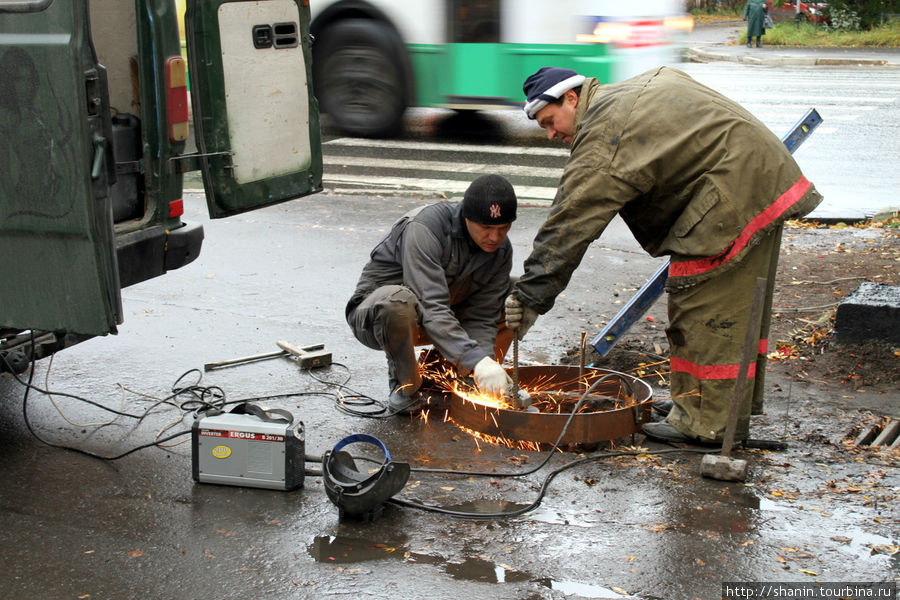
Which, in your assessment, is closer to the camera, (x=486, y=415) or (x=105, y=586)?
(x=105, y=586)

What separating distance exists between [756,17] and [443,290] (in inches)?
994

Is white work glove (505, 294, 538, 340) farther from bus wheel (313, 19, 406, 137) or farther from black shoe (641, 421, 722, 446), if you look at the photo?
bus wheel (313, 19, 406, 137)

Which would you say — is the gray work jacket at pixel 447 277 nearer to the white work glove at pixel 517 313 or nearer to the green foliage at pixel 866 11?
the white work glove at pixel 517 313

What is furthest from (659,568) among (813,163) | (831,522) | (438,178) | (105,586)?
(813,163)

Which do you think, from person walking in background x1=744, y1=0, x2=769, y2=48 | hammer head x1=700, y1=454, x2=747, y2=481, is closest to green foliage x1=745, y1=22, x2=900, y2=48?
person walking in background x1=744, y1=0, x2=769, y2=48

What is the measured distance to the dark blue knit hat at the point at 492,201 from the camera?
4.42m

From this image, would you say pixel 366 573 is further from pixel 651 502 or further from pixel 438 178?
pixel 438 178

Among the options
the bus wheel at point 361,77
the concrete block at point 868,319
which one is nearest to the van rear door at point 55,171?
the concrete block at point 868,319

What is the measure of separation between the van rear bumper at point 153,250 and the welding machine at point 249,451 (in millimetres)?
833

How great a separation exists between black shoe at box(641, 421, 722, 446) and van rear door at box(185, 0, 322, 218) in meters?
2.28

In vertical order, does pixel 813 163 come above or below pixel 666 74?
below

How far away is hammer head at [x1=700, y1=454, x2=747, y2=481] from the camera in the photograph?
13.1 feet

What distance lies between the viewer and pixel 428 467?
428cm

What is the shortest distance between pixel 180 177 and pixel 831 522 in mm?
3270
